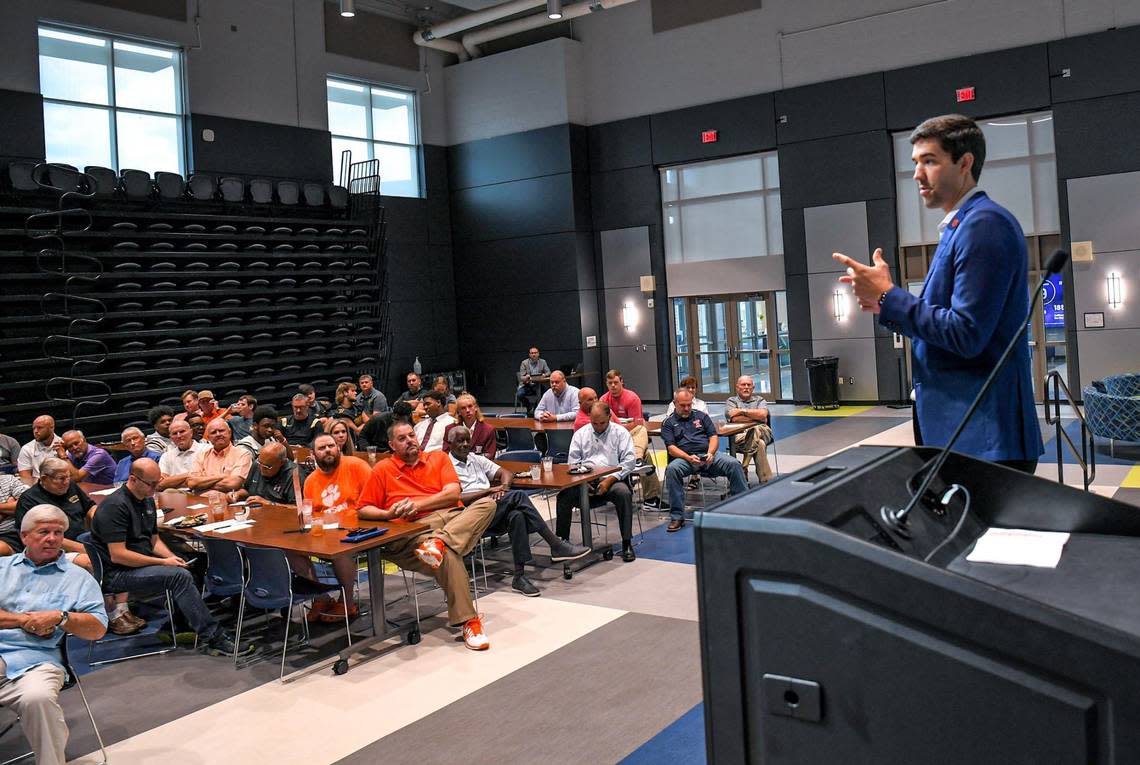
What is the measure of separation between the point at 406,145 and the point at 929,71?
36.0ft

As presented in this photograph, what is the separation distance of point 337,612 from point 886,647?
6072 millimetres

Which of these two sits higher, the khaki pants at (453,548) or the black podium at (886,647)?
the black podium at (886,647)

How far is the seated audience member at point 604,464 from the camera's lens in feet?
26.2

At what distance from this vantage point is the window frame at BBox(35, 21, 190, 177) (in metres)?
15.1

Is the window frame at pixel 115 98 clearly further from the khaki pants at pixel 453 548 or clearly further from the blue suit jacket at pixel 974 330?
the blue suit jacket at pixel 974 330

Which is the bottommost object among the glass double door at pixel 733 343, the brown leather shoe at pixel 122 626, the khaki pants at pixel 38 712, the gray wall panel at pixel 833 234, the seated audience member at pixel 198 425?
the brown leather shoe at pixel 122 626

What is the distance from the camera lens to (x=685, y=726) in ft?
14.8

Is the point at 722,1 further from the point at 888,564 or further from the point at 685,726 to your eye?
the point at 888,564

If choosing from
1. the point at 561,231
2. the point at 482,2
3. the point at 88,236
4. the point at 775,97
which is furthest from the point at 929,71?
the point at 88,236

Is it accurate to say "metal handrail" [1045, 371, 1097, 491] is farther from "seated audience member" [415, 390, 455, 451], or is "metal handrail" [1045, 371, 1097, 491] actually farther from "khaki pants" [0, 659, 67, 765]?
"seated audience member" [415, 390, 455, 451]

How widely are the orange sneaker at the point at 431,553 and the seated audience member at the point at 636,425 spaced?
124 inches

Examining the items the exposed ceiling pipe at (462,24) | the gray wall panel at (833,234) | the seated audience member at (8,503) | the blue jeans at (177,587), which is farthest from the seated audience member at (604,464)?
the exposed ceiling pipe at (462,24)

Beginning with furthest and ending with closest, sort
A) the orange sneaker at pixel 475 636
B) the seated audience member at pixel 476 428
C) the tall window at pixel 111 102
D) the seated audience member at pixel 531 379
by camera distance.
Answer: the seated audience member at pixel 531 379
the tall window at pixel 111 102
the seated audience member at pixel 476 428
the orange sneaker at pixel 475 636

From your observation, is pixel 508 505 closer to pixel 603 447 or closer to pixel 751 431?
pixel 603 447
